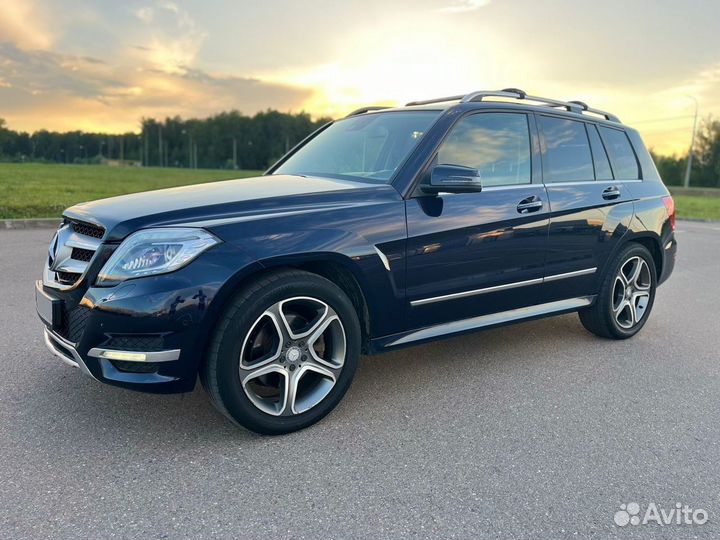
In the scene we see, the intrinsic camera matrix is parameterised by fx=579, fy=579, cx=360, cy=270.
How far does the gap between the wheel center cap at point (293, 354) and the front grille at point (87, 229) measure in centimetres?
109

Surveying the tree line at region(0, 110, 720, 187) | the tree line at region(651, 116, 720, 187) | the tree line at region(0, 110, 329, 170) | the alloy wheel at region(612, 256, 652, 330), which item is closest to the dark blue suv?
the alloy wheel at region(612, 256, 652, 330)

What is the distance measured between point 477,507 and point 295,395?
3.59 ft

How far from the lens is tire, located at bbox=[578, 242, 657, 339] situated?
181 inches

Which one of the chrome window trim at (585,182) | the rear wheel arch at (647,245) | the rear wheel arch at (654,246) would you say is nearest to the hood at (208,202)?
the chrome window trim at (585,182)

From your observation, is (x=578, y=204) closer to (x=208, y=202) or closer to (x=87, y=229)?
(x=208, y=202)

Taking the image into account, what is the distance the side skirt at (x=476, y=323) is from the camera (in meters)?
3.36

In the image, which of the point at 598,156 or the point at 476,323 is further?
the point at 598,156

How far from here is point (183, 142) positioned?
433ft

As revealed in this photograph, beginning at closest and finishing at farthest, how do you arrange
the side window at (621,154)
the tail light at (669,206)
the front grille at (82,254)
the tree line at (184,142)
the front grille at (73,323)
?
the front grille at (73,323)
the front grille at (82,254)
the side window at (621,154)
the tail light at (669,206)
the tree line at (184,142)

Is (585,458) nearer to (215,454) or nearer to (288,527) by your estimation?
(288,527)

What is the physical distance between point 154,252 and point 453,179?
163 cm

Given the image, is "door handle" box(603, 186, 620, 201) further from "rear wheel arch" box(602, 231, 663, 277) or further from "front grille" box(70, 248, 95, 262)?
"front grille" box(70, 248, 95, 262)

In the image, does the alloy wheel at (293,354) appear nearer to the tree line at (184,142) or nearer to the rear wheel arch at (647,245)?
the rear wheel arch at (647,245)

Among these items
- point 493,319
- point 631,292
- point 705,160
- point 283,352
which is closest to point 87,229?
point 283,352
